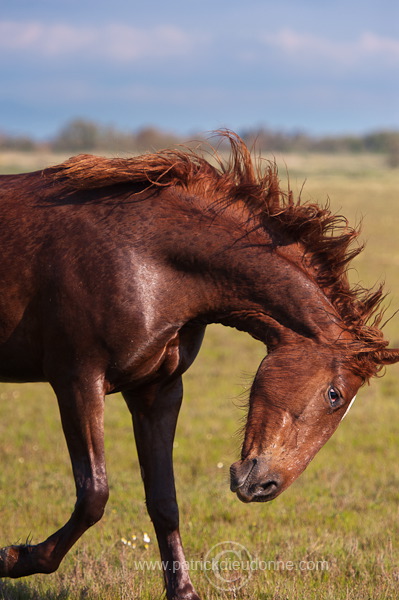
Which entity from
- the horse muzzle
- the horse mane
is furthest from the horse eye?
the horse muzzle

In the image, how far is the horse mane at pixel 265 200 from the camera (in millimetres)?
4047

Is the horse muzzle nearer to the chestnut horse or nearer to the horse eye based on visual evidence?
the chestnut horse

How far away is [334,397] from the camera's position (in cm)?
385

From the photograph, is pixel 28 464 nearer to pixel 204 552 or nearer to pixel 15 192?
pixel 204 552

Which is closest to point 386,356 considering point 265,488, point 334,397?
point 334,397

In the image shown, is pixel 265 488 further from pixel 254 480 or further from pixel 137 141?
pixel 137 141

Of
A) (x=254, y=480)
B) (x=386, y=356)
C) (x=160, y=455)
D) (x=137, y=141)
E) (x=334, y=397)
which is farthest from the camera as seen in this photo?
(x=137, y=141)

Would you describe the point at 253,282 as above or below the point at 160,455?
above

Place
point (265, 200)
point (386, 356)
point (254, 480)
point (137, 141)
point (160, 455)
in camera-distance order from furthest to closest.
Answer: point (137, 141) < point (160, 455) < point (265, 200) < point (386, 356) < point (254, 480)

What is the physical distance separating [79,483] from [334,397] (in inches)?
52.1

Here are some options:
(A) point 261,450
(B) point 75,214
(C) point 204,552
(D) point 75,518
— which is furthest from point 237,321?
(C) point 204,552

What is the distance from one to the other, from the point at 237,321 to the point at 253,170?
807mm

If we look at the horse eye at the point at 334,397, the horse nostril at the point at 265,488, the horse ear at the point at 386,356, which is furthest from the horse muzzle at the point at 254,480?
the horse ear at the point at 386,356

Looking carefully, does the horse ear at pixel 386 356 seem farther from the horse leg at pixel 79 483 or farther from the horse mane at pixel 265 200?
the horse leg at pixel 79 483
